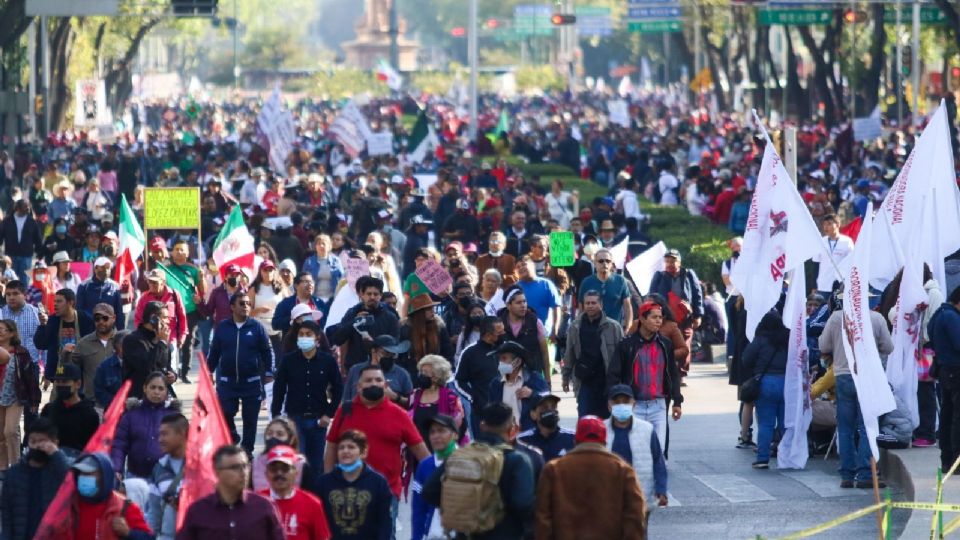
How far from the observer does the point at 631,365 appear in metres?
14.1

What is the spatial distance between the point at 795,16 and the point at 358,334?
37.0 metres

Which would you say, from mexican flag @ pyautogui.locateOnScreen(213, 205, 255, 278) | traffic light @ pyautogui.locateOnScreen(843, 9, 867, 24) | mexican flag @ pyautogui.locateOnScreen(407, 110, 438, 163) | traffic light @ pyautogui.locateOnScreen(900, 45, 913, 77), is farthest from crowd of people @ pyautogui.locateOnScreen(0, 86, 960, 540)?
traffic light @ pyautogui.locateOnScreen(900, 45, 913, 77)

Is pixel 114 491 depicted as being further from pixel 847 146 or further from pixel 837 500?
pixel 847 146

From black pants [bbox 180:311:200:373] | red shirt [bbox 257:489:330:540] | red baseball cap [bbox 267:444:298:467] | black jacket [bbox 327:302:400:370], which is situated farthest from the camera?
black pants [bbox 180:311:200:373]

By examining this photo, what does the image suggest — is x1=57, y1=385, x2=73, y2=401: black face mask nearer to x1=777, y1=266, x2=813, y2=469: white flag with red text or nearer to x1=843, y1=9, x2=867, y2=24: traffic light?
x1=777, y1=266, x2=813, y2=469: white flag with red text

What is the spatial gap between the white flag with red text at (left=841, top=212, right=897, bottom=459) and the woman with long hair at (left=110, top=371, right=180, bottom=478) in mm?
3641

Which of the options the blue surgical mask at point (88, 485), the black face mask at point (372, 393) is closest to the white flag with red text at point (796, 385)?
the black face mask at point (372, 393)

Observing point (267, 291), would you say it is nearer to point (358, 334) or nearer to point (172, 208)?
point (358, 334)

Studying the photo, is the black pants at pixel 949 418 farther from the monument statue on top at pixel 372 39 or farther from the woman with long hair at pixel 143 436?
the monument statue on top at pixel 372 39

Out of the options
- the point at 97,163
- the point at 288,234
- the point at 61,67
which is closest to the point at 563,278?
the point at 288,234

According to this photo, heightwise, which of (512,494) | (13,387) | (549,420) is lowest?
(13,387)

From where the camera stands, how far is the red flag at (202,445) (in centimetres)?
977

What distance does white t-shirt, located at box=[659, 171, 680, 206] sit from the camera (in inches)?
1447

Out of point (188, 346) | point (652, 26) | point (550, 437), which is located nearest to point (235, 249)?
point (188, 346)
